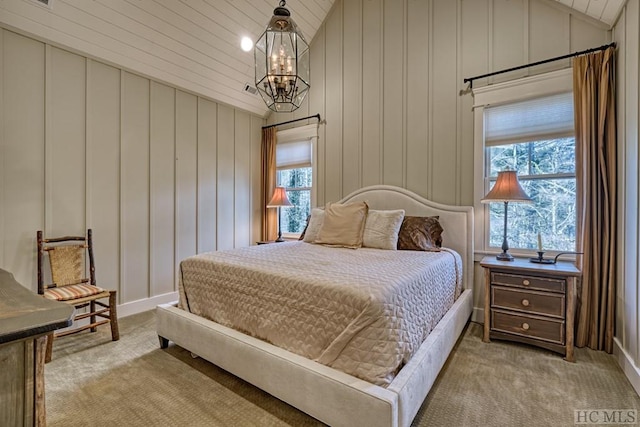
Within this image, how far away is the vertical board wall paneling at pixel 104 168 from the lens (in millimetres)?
2984

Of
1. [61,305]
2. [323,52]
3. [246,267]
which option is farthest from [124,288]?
[323,52]

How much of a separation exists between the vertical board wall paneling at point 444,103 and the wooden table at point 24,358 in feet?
10.5

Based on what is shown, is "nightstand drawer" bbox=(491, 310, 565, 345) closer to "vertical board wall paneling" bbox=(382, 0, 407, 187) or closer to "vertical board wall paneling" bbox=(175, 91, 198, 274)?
"vertical board wall paneling" bbox=(382, 0, 407, 187)

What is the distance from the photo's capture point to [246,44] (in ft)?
12.3

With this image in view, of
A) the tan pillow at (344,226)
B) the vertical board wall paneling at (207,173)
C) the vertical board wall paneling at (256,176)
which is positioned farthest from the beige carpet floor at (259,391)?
the vertical board wall paneling at (256,176)

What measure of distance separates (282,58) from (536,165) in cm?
246

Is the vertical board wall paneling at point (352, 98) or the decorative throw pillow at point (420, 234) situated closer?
the decorative throw pillow at point (420, 234)

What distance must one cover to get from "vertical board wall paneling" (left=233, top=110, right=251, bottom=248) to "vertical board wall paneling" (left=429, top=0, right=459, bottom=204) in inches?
104

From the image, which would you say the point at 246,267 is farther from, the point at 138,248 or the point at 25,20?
the point at 25,20

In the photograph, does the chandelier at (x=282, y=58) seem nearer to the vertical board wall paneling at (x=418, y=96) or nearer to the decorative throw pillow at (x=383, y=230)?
the decorative throw pillow at (x=383, y=230)

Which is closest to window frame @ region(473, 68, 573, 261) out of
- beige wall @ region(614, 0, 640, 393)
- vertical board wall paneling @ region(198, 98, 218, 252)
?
beige wall @ region(614, 0, 640, 393)

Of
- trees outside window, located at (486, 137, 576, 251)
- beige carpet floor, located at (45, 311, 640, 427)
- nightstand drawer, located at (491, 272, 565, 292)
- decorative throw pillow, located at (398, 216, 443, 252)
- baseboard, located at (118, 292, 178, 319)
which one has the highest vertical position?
trees outside window, located at (486, 137, 576, 251)

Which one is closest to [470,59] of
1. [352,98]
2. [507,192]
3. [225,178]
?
[352,98]

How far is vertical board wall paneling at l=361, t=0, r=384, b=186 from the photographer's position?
144 inches
